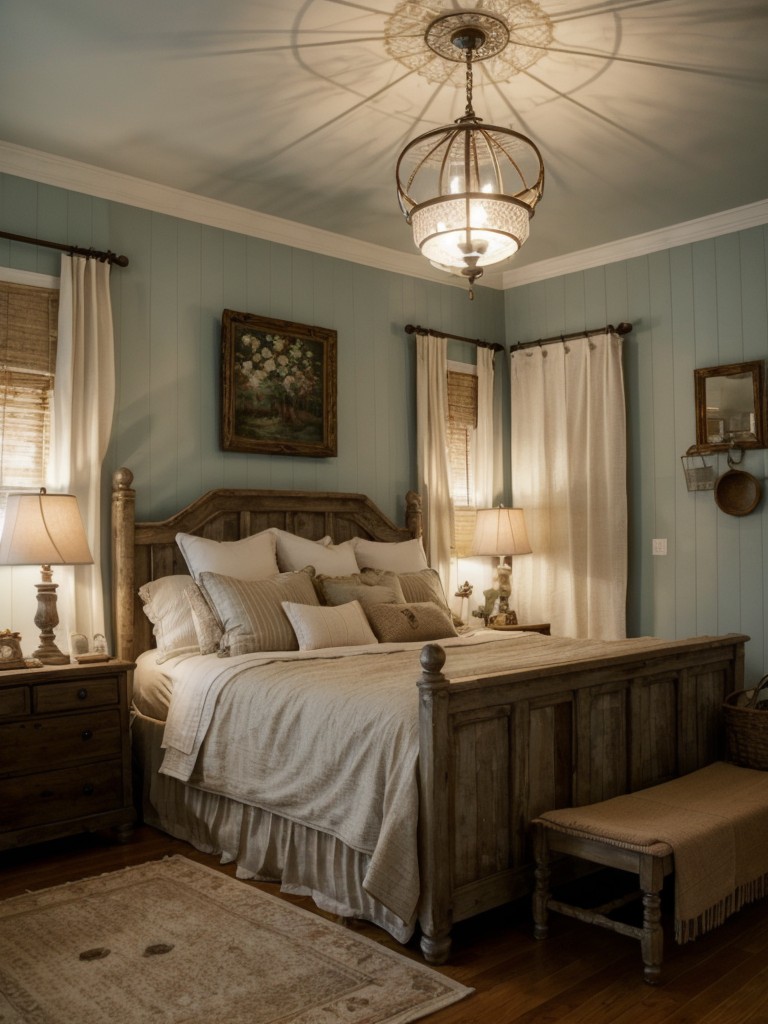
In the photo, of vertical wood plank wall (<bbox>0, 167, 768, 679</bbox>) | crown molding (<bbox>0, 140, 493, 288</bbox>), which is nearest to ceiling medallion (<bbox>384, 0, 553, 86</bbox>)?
crown molding (<bbox>0, 140, 493, 288</bbox>)

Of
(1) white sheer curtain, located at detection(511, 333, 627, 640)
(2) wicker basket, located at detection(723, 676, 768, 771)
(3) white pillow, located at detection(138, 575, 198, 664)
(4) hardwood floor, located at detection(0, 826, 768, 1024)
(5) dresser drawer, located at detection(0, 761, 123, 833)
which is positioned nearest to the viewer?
(4) hardwood floor, located at detection(0, 826, 768, 1024)

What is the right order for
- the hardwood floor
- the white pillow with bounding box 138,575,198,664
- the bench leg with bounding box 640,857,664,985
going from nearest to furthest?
the hardwood floor → the bench leg with bounding box 640,857,664,985 → the white pillow with bounding box 138,575,198,664

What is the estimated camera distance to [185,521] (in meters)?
4.42

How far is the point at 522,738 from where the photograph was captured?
2.86 metres

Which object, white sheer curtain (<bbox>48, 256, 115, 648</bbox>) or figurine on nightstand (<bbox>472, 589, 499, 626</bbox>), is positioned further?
figurine on nightstand (<bbox>472, 589, 499, 626</bbox>)

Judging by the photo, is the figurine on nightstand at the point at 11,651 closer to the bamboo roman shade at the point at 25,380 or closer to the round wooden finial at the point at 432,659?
the bamboo roman shade at the point at 25,380

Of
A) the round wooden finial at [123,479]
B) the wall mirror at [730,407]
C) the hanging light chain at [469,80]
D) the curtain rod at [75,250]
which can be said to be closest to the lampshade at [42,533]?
the round wooden finial at [123,479]

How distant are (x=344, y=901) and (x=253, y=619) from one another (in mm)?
1304

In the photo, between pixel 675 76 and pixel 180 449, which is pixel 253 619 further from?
pixel 675 76

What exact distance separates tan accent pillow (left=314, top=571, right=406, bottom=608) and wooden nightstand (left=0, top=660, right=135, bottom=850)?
0.97 meters

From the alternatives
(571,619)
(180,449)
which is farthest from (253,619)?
(571,619)

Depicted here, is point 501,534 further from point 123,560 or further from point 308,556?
point 123,560

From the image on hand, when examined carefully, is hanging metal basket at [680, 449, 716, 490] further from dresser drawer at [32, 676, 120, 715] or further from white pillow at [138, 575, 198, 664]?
dresser drawer at [32, 676, 120, 715]

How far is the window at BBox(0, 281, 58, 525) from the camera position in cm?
398
